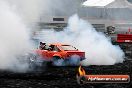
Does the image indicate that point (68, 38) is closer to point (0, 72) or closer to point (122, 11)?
point (0, 72)

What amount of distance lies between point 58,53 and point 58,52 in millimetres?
98

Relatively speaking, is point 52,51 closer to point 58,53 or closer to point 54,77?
point 58,53

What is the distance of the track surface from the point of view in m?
21.1

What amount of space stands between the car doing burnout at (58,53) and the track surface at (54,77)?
0.93 meters

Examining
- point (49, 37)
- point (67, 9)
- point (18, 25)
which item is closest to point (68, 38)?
point (49, 37)

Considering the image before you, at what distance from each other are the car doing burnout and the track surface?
93cm

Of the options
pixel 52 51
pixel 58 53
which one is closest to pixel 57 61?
pixel 58 53

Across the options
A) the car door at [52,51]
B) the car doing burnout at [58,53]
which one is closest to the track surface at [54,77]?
the car doing burnout at [58,53]

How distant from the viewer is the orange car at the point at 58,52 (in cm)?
2881

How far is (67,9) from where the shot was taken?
3388 inches

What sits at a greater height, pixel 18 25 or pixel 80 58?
pixel 18 25

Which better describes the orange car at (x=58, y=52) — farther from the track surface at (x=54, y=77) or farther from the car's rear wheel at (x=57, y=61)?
the track surface at (x=54, y=77)

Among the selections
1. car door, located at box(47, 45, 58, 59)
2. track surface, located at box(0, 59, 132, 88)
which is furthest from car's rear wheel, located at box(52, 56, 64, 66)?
track surface, located at box(0, 59, 132, 88)

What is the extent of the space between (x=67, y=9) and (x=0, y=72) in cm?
6094
